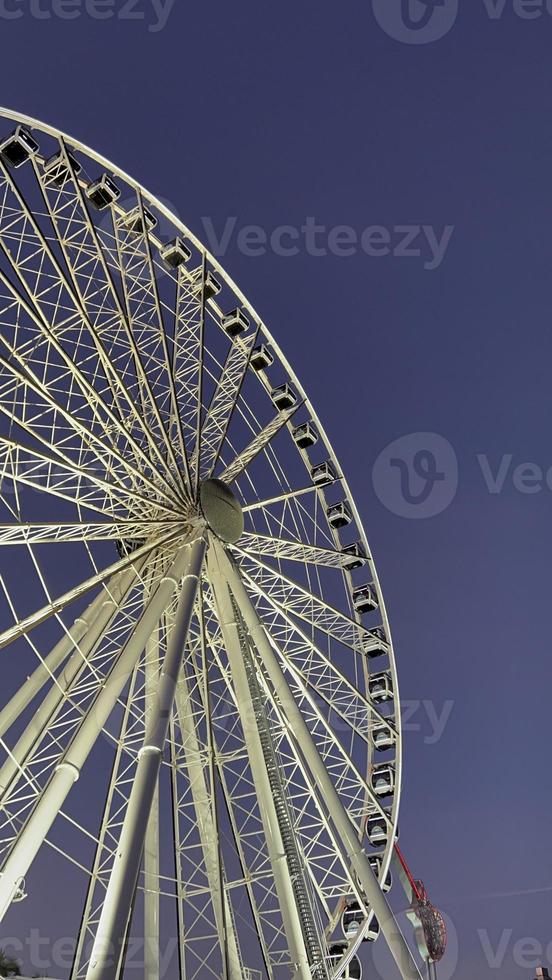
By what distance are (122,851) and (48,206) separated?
45.4 ft

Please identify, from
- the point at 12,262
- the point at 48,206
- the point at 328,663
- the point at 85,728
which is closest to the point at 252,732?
the point at 85,728

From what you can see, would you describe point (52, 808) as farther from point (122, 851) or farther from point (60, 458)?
point (60, 458)

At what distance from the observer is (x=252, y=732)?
1953 cm

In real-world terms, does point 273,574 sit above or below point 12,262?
below

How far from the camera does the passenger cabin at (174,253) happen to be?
24.5 m

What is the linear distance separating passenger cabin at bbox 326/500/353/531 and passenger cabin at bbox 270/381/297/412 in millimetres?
3588

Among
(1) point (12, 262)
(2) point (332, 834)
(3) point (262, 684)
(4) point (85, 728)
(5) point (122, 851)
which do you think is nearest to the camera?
(5) point (122, 851)

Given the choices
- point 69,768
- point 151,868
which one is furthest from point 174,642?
point 151,868

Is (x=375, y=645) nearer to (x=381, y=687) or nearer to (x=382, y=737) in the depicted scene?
(x=381, y=687)

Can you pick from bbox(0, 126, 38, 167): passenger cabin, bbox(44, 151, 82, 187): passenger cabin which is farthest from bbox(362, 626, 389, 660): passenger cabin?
bbox(0, 126, 38, 167): passenger cabin

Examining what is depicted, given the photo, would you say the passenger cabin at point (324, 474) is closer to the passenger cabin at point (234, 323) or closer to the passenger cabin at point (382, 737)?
the passenger cabin at point (234, 323)

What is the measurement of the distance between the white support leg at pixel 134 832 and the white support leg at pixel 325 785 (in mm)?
3244

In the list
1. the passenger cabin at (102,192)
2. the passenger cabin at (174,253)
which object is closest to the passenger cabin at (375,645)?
the passenger cabin at (174,253)

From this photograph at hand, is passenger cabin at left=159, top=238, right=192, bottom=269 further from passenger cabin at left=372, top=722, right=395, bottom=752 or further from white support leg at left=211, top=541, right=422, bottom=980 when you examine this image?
passenger cabin at left=372, top=722, right=395, bottom=752
